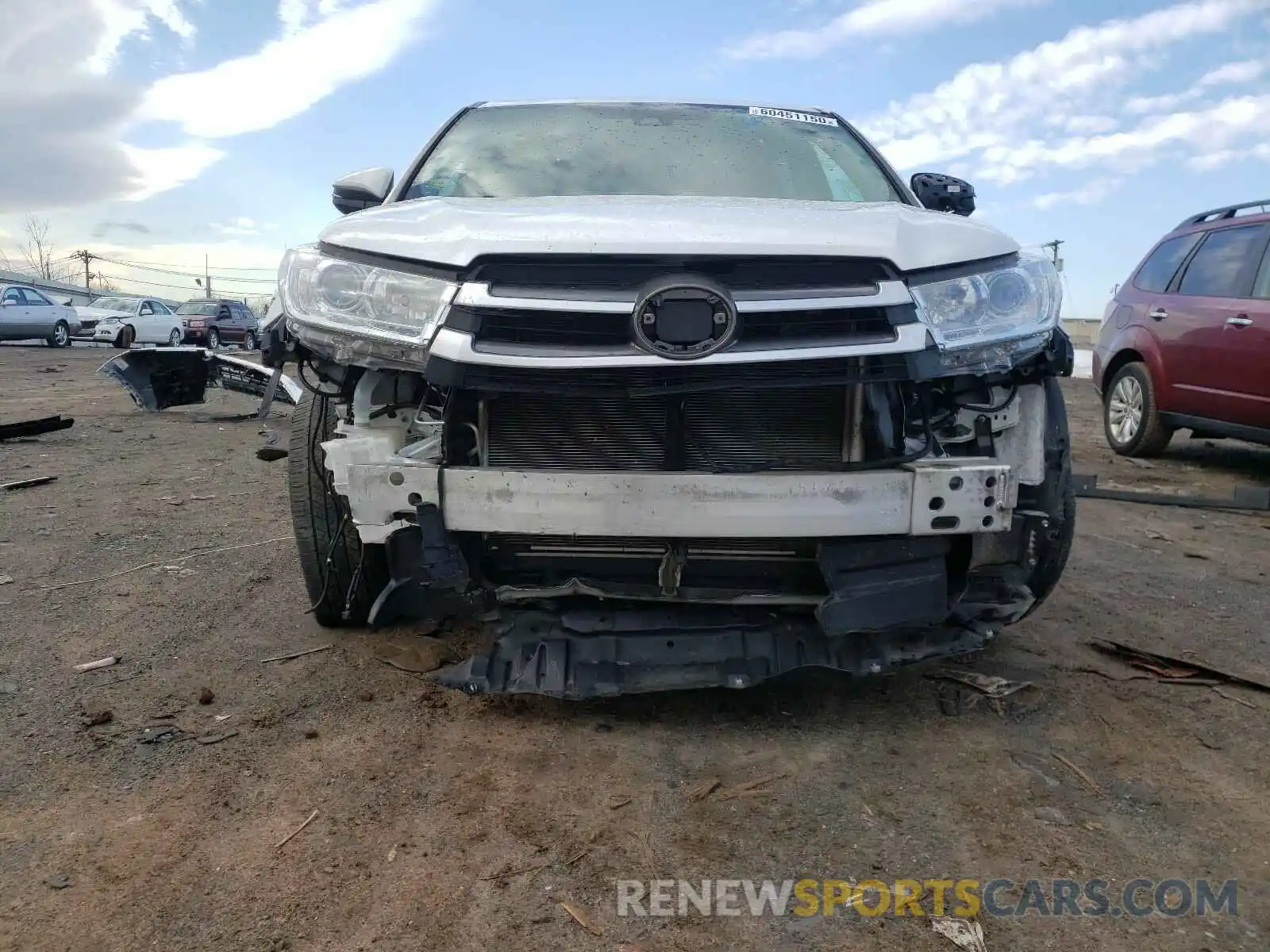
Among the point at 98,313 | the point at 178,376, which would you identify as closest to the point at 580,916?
the point at 178,376

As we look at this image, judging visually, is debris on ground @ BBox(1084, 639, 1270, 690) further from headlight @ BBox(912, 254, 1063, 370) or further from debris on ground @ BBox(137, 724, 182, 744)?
debris on ground @ BBox(137, 724, 182, 744)

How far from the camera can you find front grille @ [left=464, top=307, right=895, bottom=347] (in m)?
2.33

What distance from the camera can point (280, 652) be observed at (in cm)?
321

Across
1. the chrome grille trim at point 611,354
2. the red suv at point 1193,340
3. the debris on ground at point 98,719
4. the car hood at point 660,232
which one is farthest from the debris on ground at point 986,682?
the red suv at point 1193,340

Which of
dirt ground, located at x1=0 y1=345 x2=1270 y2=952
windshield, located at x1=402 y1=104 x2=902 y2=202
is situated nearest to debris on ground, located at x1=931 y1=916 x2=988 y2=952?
dirt ground, located at x1=0 y1=345 x2=1270 y2=952

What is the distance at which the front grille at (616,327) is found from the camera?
233cm

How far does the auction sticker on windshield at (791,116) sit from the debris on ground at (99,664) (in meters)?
3.12

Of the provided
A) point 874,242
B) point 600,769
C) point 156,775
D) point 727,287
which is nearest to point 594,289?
point 727,287

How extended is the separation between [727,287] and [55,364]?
18.5 metres

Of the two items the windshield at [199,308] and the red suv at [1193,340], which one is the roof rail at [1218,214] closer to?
the red suv at [1193,340]

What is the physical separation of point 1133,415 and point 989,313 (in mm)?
5802

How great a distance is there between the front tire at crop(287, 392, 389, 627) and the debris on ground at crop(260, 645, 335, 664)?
0.14 meters

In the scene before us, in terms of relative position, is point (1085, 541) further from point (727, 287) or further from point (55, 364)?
point (55, 364)

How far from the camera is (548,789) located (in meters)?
2.29
